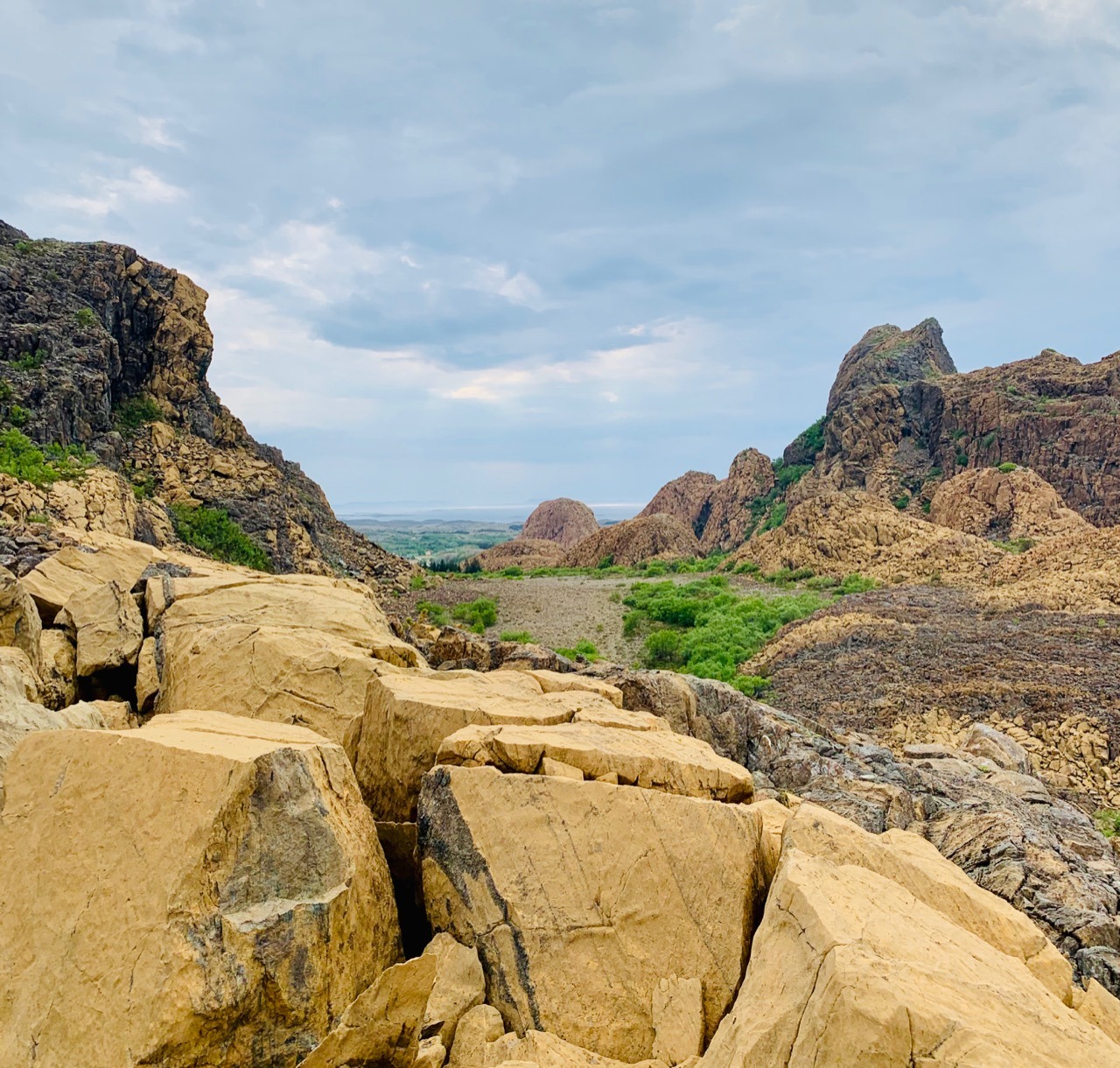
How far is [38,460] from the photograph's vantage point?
2266cm

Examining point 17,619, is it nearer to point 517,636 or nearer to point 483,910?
point 483,910

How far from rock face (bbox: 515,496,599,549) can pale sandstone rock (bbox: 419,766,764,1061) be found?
106537 mm

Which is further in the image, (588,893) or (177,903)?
(588,893)

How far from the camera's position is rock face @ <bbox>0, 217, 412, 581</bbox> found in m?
27.8

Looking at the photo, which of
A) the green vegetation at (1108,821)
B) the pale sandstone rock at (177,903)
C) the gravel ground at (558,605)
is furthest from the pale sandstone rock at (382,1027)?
the gravel ground at (558,605)

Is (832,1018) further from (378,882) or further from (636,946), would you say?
(378,882)

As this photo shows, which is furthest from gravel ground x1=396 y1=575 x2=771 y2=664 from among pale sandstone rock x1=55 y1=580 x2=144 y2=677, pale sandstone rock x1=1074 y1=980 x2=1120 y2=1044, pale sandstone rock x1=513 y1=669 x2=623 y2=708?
pale sandstone rock x1=1074 y1=980 x2=1120 y2=1044

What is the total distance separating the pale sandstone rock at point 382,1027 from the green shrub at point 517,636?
20.9 m

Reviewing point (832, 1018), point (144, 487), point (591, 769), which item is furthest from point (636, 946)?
point (144, 487)

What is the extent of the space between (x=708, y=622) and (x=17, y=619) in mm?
24437

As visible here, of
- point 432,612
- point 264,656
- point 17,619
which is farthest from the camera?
point 432,612

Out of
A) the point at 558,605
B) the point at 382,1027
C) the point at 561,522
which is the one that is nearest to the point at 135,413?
the point at 558,605

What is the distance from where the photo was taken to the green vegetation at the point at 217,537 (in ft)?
91.5

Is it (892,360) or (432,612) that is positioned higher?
(892,360)
